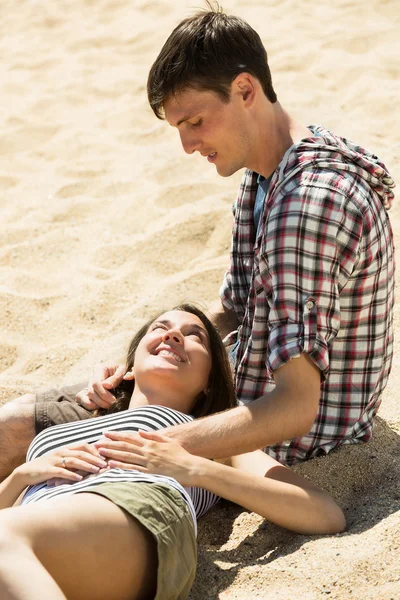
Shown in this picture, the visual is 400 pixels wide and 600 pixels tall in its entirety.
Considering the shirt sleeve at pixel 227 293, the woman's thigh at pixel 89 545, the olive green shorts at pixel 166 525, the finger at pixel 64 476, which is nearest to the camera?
the woman's thigh at pixel 89 545

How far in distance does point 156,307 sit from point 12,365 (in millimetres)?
746

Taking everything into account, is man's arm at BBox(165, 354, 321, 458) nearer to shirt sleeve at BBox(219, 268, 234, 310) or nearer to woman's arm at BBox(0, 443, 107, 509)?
woman's arm at BBox(0, 443, 107, 509)

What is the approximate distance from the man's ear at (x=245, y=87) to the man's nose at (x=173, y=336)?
0.79 m

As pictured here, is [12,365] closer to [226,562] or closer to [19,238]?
[19,238]

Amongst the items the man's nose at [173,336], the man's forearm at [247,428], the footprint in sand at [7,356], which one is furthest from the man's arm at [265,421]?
the footprint in sand at [7,356]

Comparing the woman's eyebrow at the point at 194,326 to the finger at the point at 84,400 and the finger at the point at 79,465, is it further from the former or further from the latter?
the finger at the point at 79,465

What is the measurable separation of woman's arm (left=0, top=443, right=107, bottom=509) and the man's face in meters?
1.02

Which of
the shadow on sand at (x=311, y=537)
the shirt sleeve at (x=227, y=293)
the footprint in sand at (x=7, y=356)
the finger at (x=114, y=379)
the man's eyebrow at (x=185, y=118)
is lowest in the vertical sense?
the footprint in sand at (x=7, y=356)

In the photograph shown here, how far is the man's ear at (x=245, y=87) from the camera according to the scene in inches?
111

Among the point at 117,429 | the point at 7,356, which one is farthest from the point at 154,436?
the point at 7,356

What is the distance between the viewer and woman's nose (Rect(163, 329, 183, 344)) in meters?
3.03

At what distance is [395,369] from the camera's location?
3598 millimetres

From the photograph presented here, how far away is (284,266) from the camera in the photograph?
2617 millimetres

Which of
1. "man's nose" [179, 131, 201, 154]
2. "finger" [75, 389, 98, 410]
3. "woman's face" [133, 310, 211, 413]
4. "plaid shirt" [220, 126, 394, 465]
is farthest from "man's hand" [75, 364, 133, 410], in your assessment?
"man's nose" [179, 131, 201, 154]
